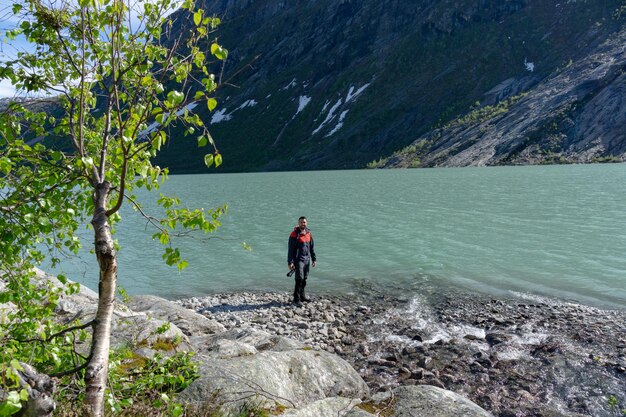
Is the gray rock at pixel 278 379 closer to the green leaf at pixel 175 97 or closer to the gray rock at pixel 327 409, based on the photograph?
the gray rock at pixel 327 409

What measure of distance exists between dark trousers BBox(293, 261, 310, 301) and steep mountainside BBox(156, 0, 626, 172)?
91.4 meters

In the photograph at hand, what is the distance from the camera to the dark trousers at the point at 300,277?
54.6 feet

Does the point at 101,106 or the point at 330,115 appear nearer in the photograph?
the point at 101,106

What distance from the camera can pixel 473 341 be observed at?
13180 millimetres

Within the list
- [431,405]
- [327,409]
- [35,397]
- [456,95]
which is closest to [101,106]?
[35,397]

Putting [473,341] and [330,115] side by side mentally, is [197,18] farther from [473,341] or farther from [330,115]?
[330,115]

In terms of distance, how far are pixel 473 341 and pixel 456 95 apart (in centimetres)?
14636

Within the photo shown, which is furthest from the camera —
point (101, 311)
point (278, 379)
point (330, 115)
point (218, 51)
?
point (330, 115)

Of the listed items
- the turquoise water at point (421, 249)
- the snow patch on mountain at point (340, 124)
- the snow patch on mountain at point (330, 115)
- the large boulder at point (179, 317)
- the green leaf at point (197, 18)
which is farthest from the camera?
the snow patch on mountain at point (330, 115)

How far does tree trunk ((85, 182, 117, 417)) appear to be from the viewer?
413 centimetres

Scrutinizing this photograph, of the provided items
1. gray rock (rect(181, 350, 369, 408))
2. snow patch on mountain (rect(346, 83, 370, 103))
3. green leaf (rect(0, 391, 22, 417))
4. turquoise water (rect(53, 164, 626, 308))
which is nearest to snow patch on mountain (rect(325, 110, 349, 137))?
snow patch on mountain (rect(346, 83, 370, 103))

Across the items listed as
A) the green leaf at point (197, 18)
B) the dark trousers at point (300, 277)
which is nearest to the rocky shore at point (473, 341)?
the dark trousers at point (300, 277)

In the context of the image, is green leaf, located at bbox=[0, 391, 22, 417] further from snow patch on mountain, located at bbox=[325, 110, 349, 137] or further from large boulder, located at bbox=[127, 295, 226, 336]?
snow patch on mountain, located at bbox=[325, 110, 349, 137]

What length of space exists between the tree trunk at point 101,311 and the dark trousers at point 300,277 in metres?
12.4
